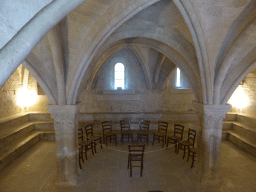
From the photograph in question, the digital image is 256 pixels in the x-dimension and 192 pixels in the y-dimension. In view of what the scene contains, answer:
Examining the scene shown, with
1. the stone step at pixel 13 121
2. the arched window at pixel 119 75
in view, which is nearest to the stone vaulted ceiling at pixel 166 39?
the stone step at pixel 13 121

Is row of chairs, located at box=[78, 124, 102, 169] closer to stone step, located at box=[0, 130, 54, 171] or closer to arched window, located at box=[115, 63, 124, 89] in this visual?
stone step, located at box=[0, 130, 54, 171]

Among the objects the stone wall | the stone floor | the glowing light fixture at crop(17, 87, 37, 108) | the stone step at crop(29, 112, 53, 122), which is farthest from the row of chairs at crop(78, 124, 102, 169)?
the glowing light fixture at crop(17, 87, 37, 108)

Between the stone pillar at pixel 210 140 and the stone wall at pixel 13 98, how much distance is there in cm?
742

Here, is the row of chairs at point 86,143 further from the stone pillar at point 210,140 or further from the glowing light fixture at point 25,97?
the glowing light fixture at point 25,97

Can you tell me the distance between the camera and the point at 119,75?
33.1 ft

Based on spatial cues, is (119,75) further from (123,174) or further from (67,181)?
(67,181)

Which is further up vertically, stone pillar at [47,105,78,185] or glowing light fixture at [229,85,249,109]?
glowing light fixture at [229,85,249,109]

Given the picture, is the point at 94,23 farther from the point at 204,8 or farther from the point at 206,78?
the point at 206,78

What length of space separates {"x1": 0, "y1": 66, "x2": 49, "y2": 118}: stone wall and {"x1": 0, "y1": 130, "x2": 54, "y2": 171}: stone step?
4.69ft

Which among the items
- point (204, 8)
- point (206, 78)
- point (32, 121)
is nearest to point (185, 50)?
point (206, 78)

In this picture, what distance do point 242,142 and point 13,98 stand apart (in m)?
9.65

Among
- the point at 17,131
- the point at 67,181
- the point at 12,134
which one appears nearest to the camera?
the point at 67,181

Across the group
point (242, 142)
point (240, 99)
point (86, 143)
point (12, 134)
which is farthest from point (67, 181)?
point (240, 99)

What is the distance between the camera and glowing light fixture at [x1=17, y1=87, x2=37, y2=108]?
8462mm
